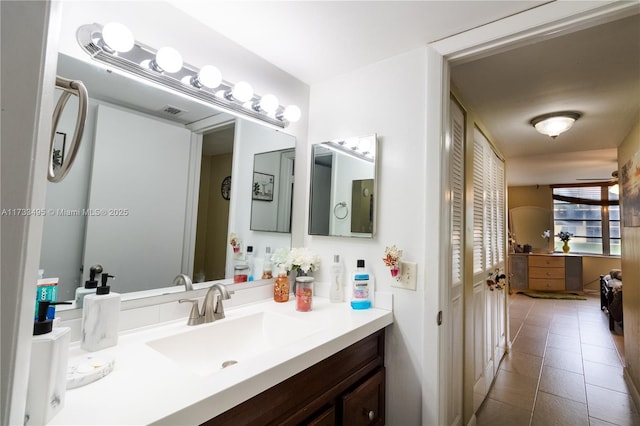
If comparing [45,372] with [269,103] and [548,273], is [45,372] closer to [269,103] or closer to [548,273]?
[269,103]

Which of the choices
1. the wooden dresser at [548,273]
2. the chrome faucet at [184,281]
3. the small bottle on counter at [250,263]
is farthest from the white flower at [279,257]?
Result: the wooden dresser at [548,273]

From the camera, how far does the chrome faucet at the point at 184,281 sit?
52.2 inches

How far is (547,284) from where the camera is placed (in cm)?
620

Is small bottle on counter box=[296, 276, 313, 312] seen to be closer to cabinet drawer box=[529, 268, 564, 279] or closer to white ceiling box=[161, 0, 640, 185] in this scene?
white ceiling box=[161, 0, 640, 185]

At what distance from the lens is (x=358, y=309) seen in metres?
1.50

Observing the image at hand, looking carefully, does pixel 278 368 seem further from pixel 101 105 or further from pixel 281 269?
pixel 101 105

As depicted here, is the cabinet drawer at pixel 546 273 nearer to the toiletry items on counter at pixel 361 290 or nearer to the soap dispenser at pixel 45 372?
the toiletry items on counter at pixel 361 290

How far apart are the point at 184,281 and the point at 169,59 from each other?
0.95 meters

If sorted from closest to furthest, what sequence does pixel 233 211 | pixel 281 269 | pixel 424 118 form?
pixel 424 118 → pixel 233 211 → pixel 281 269

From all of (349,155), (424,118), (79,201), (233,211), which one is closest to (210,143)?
(233,211)

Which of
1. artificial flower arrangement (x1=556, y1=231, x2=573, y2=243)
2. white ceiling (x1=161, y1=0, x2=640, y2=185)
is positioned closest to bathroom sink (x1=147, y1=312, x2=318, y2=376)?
white ceiling (x1=161, y1=0, x2=640, y2=185)

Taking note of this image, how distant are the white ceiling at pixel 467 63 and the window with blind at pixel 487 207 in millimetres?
355

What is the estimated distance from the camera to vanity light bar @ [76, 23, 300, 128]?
106cm

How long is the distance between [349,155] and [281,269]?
2.53ft
